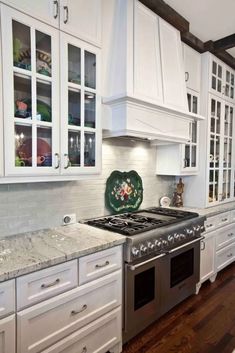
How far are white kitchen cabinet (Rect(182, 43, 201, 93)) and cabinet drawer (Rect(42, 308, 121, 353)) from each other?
2.49 meters

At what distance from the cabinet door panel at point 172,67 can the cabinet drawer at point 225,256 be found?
1838 millimetres

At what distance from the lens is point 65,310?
56.6 inches

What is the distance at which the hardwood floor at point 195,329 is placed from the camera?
1903 mm

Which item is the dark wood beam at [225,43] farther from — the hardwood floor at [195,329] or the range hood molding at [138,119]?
the hardwood floor at [195,329]

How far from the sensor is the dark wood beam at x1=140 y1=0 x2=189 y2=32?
2148mm

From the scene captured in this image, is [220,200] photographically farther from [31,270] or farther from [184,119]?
[31,270]

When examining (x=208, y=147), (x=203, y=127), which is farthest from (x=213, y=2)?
(x=208, y=147)

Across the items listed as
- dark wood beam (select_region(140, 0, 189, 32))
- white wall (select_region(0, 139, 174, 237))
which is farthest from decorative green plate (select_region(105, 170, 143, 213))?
dark wood beam (select_region(140, 0, 189, 32))

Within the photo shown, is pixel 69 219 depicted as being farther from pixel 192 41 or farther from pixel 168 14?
A: pixel 192 41

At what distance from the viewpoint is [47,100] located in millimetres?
1629

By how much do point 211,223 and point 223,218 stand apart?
331mm

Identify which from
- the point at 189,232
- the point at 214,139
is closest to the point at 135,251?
the point at 189,232

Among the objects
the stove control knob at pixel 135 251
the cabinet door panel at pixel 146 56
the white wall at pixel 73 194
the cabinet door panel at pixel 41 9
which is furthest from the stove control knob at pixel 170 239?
the cabinet door panel at pixel 41 9

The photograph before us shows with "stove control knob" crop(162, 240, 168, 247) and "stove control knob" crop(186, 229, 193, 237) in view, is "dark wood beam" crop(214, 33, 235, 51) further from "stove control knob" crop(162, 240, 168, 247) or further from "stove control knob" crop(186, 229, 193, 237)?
"stove control knob" crop(162, 240, 168, 247)
